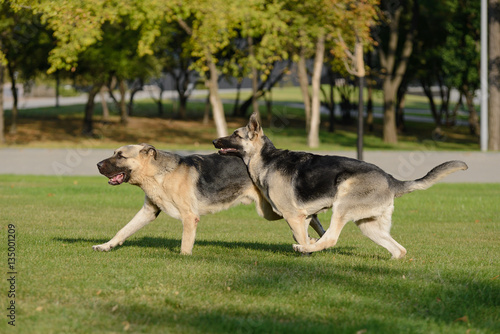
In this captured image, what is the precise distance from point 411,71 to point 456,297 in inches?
1636

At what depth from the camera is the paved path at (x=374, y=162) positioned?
2258 cm

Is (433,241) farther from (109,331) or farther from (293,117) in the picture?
(293,117)

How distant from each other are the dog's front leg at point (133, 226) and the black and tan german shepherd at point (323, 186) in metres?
1.13

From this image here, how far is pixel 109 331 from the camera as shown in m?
5.38

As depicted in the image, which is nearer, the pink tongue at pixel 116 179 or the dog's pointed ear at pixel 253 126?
the pink tongue at pixel 116 179

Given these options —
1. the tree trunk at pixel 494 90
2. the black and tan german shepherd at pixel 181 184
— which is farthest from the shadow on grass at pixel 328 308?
the tree trunk at pixel 494 90

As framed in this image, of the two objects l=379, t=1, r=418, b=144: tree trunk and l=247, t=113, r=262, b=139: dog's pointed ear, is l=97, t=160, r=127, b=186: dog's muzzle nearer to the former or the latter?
l=247, t=113, r=262, b=139: dog's pointed ear

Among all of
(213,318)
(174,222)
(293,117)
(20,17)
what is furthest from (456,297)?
(293,117)

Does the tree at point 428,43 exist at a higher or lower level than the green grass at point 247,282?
higher

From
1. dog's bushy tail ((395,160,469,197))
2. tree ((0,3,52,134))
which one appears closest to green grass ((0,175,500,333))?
dog's bushy tail ((395,160,469,197))

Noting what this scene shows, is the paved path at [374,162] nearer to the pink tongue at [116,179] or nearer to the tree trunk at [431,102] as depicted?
the pink tongue at [116,179]

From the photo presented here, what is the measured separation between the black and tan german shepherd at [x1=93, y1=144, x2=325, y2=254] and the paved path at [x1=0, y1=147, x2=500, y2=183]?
12.6 m

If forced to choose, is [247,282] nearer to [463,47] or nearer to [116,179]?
[116,179]

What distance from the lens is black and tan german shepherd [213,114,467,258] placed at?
8312 mm
